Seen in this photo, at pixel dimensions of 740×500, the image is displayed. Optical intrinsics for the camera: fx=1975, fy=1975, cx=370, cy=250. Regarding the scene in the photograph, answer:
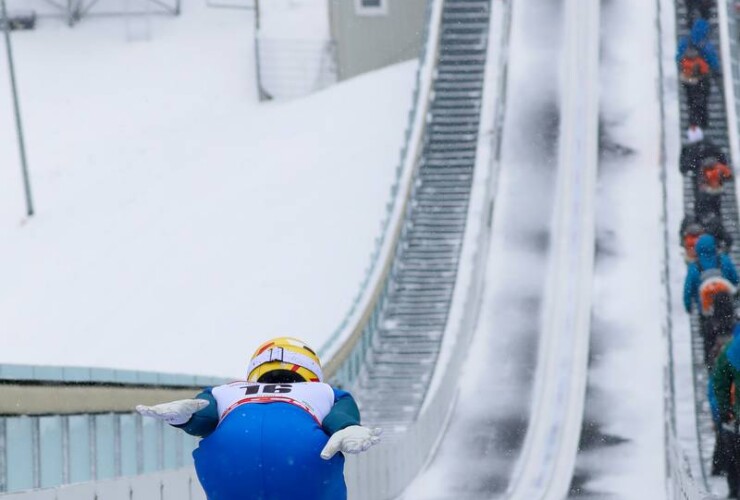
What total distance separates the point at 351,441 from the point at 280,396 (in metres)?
0.42

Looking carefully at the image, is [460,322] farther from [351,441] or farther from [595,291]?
[351,441]

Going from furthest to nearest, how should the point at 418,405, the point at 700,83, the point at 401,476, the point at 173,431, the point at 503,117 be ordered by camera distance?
the point at 503,117
the point at 700,83
the point at 418,405
the point at 401,476
the point at 173,431

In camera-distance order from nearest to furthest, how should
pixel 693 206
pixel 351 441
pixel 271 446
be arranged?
pixel 351 441 < pixel 271 446 < pixel 693 206

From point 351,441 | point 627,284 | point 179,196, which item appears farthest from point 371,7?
point 351,441

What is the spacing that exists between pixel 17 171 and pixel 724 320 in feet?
85.4

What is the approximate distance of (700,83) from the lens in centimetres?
2605

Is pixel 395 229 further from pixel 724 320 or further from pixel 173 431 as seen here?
pixel 173 431

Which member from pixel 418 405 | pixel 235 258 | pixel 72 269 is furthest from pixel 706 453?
pixel 72 269

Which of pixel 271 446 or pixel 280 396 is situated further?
pixel 280 396

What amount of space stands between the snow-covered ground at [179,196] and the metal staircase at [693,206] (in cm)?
464

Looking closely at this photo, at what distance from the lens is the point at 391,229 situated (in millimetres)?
23734

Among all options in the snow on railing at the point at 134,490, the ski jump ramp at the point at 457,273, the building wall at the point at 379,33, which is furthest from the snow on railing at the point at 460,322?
the building wall at the point at 379,33

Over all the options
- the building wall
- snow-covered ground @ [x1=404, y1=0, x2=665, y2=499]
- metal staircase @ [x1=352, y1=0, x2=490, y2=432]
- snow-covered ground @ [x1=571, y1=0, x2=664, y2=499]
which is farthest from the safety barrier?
the building wall

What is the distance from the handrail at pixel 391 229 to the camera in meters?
19.2
